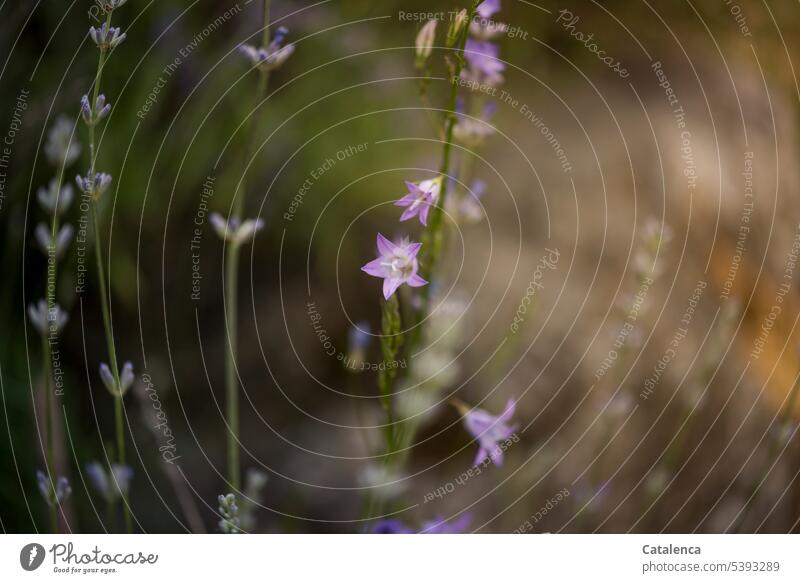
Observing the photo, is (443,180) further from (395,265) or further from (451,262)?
(451,262)

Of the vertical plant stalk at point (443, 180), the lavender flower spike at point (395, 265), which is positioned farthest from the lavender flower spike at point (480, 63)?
the lavender flower spike at point (395, 265)

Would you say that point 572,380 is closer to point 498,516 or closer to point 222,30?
point 498,516

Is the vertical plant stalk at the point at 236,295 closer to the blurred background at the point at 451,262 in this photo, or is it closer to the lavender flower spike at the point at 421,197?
the blurred background at the point at 451,262

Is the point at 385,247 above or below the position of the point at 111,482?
above

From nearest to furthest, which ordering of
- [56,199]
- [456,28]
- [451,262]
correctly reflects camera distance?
[456,28], [56,199], [451,262]

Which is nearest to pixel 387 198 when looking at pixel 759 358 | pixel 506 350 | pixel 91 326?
pixel 506 350

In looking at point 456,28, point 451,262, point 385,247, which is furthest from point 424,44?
point 451,262
